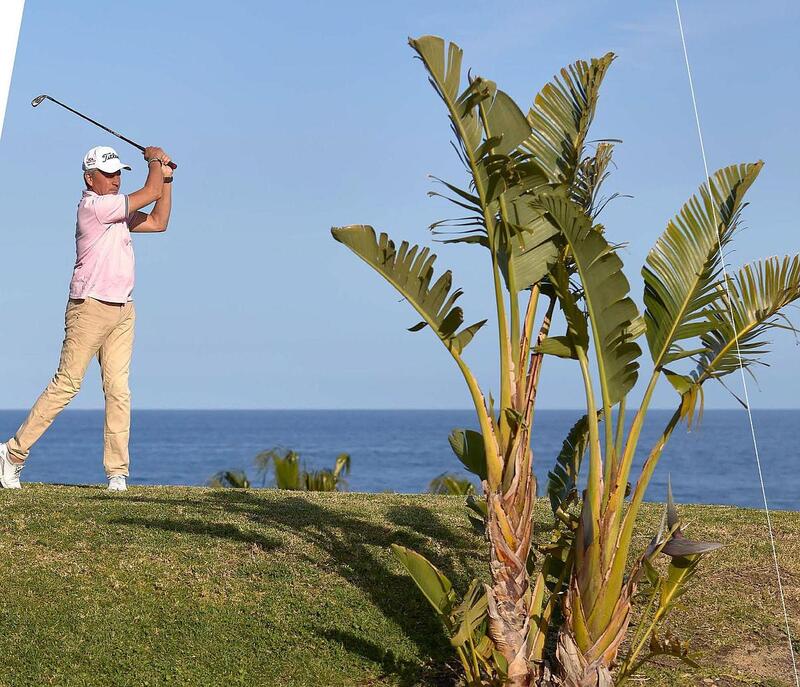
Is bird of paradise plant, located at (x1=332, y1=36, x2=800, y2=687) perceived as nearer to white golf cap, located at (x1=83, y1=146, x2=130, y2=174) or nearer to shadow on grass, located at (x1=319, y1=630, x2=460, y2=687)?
shadow on grass, located at (x1=319, y1=630, x2=460, y2=687)

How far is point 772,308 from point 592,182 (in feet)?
4.02

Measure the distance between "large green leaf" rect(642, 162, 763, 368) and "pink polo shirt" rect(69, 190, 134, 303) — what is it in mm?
4746

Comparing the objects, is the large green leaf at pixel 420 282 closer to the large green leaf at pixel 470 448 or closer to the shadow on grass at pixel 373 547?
the large green leaf at pixel 470 448

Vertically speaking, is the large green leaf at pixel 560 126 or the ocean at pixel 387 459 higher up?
the large green leaf at pixel 560 126

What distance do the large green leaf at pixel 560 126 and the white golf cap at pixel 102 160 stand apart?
418cm

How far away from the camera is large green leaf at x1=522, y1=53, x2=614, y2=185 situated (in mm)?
5840

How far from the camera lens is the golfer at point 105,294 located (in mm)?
8703

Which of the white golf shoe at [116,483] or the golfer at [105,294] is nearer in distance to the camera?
the golfer at [105,294]

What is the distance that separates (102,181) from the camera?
8.84 meters

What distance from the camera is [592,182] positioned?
19.9ft

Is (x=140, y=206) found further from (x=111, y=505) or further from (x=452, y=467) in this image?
(x=452, y=467)

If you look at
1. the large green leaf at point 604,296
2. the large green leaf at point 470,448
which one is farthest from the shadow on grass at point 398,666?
the large green leaf at point 604,296

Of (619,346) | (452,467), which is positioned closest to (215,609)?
(619,346)

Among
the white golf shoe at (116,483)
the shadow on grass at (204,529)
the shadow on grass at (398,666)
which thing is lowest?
the shadow on grass at (398,666)
